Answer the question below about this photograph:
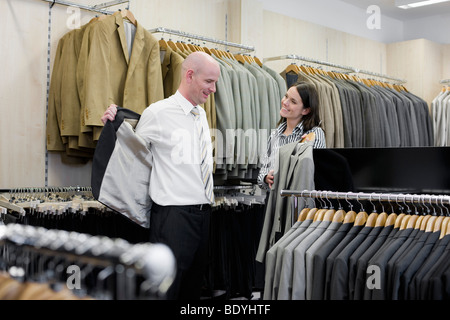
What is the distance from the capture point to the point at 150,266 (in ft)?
3.33

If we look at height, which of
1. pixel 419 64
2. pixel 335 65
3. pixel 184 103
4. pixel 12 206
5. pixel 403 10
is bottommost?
pixel 12 206

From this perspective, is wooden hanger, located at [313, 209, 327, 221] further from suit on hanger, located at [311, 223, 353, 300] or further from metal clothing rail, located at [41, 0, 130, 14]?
metal clothing rail, located at [41, 0, 130, 14]

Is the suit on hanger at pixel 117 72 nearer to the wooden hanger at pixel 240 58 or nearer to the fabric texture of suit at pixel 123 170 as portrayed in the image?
the fabric texture of suit at pixel 123 170

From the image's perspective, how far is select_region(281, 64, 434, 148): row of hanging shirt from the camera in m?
4.83

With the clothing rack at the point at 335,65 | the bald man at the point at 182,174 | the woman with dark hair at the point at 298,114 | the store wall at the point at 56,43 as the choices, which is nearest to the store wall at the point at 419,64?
the store wall at the point at 56,43

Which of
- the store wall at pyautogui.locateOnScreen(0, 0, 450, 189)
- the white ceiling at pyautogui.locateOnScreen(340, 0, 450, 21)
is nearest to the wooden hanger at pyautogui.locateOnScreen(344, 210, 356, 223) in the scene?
the store wall at pyautogui.locateOnScreen(0, 0, 450, 189)

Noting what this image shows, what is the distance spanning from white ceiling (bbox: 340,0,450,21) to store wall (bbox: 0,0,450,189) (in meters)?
0.46

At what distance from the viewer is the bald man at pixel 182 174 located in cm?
272

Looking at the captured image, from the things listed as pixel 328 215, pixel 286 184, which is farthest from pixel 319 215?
pixel 286 184

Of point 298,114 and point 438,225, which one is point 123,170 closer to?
point 298,114

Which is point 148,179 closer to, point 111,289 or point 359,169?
point 359,169

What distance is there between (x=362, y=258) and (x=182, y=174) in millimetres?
1153

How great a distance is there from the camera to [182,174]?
108 inches

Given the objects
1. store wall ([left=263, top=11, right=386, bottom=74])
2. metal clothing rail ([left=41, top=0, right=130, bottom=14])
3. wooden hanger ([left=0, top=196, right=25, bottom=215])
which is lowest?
wooden hanger ([left=0, top=196, right=25, bottom=215])
